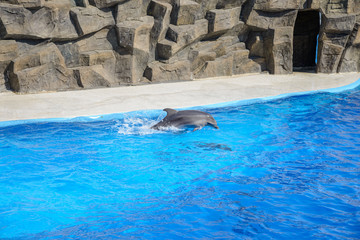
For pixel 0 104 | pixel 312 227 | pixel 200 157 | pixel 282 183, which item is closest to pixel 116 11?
pixel 0 104

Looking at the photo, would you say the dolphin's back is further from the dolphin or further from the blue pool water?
the blue pool water

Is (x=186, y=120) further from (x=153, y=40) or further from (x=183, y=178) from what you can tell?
(x=153, y=40)

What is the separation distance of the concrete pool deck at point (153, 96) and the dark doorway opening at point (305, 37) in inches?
96.0

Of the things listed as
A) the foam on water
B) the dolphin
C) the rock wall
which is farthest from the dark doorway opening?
the dolphin

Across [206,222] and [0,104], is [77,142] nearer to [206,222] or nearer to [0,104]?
Result: [0,104]

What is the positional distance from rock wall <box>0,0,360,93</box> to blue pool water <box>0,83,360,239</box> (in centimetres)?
211

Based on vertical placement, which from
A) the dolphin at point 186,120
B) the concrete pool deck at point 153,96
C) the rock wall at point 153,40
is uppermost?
the rock wall at point 153,40

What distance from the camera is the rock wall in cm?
728

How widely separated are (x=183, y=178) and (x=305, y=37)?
331 inches

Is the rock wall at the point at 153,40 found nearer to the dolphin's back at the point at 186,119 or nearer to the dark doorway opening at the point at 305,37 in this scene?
the dark doorway opening at the point at 305,37

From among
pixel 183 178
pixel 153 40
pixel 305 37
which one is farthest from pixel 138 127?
pixel 305 37

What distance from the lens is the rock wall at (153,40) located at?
7281mm

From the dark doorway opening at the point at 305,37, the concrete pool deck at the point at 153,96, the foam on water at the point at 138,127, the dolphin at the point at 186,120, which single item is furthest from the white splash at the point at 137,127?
the dark doorway opening at the point at 305,37

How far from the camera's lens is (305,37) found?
1135 centimetres
